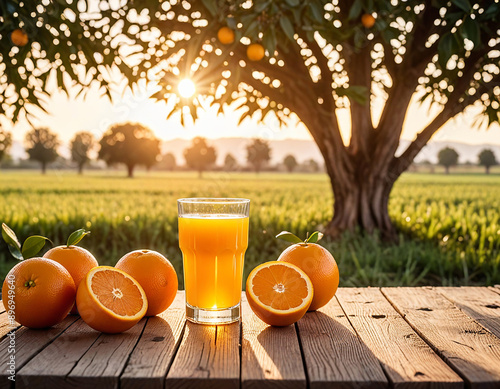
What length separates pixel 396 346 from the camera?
4.61 ft

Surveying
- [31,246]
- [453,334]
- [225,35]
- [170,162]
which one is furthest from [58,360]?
[170,162]

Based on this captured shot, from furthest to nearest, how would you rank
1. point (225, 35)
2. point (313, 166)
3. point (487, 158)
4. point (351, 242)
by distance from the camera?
1. point (487, 158)
2. point (313, 166)
3. point (351, 242)
4. point (225, 35)

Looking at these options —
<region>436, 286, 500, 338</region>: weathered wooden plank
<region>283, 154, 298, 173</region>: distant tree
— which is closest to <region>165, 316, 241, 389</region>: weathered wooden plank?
<region>436, 286, 500, 338</region>: weathered wooden plank

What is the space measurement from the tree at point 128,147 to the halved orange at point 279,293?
4815cm

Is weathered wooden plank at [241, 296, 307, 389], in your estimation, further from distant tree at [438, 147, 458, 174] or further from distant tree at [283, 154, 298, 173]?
distant tree at [283, 154, 298, 173]

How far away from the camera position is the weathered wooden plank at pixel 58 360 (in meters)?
1.18

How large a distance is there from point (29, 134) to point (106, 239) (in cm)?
6606

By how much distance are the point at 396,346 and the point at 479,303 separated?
698 mm

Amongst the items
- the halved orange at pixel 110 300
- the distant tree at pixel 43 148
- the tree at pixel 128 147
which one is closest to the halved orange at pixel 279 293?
the halved orange at pixel 110 300

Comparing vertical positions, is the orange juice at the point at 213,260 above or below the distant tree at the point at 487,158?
below

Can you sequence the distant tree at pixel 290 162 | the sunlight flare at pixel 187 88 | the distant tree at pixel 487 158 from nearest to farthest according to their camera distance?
the sunlight flare at pixel 187 88
the distant tree at pixel 487 158
the distant tree at pixel 290 162

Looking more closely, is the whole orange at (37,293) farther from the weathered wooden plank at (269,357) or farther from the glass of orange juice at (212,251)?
the weathered wooden plank at (269,357)

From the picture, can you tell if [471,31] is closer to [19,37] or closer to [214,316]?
[214,316]

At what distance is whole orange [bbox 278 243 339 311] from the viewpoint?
1.72 meters
